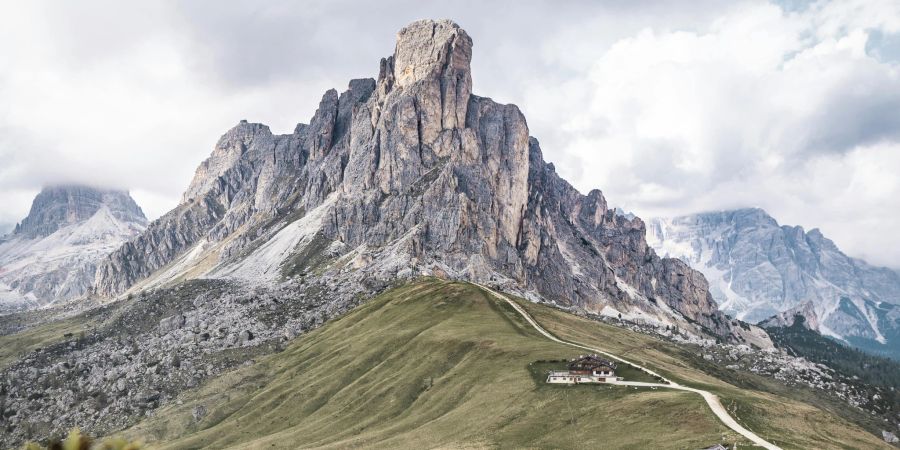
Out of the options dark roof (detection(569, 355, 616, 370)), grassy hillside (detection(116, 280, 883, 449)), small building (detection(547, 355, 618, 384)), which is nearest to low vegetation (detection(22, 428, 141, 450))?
grassy hillside (detection(116, 280, 883, 449))

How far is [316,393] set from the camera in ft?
498

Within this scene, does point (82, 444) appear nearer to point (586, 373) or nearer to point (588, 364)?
point (586, 373)

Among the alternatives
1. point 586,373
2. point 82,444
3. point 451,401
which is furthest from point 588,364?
point 82,444

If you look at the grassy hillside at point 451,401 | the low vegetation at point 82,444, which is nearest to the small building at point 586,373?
the grassy hillside at point 451,401

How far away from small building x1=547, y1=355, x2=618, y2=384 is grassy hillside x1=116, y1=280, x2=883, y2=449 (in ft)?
11.1

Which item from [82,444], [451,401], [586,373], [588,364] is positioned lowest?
[451,401]

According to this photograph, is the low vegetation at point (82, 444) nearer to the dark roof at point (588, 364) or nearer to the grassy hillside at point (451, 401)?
the grassy hillside at point (451, 401)

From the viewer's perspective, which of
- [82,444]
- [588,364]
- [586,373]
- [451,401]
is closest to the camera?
[82,444]

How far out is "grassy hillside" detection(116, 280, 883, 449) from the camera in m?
77.6

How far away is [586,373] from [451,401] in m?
27.5

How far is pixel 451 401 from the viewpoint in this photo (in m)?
115

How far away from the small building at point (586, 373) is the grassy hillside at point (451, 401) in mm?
3390

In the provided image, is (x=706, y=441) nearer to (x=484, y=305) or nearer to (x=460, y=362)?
(x=460, y=362)

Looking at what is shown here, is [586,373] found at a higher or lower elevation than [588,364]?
lower
